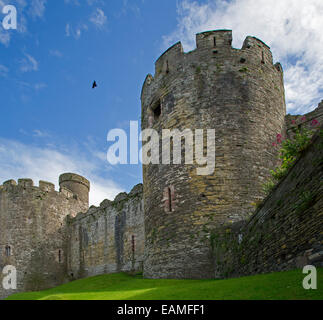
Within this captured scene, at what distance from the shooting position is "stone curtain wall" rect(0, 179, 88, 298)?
22859 mm

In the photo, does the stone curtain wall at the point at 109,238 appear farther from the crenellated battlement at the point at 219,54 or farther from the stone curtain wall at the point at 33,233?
the crenellated battlement at the point at 219,54

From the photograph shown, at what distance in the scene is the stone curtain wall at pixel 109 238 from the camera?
19672 millimetres

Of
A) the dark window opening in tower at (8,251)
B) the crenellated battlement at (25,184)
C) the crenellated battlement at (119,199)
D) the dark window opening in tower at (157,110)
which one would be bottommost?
the dark window opening in tower at (8,251)

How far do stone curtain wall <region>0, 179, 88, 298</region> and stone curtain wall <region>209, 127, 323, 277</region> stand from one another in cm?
1646

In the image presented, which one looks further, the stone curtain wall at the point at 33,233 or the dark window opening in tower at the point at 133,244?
the stone curtain wall at the point at 33,233

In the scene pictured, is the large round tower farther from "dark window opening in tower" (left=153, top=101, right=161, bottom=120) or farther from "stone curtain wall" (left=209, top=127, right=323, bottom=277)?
"stone curtain wall" (left=209, top=127, right=323, bottom=277)

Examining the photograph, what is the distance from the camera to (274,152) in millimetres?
12930

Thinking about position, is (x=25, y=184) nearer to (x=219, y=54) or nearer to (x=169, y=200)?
(x=169, y=200)

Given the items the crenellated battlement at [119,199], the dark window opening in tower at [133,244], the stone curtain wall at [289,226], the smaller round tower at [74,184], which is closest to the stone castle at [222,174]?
the stone curtain wall at [289,226]

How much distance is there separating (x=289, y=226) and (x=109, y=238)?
51.1 ft

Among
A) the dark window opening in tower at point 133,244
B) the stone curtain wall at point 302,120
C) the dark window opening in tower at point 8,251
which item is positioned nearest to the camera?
the stone curtain wall at point 302,120

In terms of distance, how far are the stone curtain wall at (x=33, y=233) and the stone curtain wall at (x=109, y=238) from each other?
980 millimetres

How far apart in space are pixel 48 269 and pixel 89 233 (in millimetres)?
3290

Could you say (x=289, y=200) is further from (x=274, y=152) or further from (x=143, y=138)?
(x=143, y=138)
